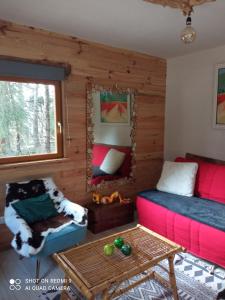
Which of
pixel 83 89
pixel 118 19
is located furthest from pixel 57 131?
pixel 118 19

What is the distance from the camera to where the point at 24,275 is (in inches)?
84.6

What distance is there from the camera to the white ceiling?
2.01 m

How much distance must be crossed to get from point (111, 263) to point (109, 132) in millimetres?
1830

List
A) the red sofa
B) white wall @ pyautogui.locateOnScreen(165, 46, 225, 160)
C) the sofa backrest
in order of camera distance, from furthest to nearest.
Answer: white wall @ pyautogui.locateOnScreen(165, 46, 225, 160) < the sofa backrest < the red sofa

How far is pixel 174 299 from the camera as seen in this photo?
1825 millimetres

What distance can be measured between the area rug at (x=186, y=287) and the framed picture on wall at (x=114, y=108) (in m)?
1.85

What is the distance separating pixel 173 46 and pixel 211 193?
1873 millimetres

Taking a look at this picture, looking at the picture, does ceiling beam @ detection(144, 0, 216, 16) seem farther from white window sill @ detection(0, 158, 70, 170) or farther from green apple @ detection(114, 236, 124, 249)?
white window sill @ detection(0, 158, 70, 170)

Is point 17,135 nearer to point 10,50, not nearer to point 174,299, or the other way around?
point 10,50

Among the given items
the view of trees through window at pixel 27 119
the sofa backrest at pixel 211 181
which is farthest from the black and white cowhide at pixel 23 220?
the sofa backrest at pixel 211 181

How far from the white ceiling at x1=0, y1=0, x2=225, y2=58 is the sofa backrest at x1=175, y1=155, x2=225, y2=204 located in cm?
148

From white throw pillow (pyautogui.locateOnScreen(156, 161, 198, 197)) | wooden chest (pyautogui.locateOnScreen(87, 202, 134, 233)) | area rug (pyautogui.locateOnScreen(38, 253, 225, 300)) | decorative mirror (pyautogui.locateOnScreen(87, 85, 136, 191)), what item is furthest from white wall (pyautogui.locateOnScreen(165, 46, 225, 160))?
area rug (pyautogui.locateOnScreen(38, 253, 225, 300))

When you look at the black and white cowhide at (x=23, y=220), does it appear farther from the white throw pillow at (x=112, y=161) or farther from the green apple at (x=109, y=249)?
the white throw pillow at (x=112, y=161)

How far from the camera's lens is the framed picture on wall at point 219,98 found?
9.98 ft
